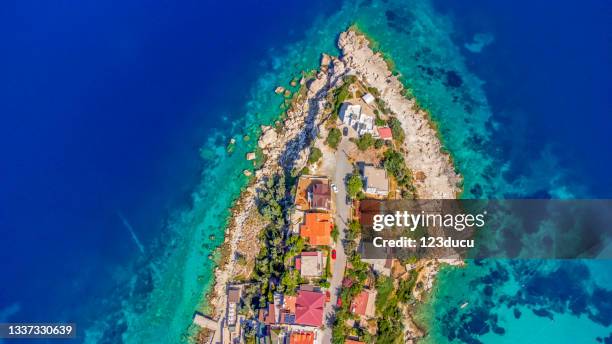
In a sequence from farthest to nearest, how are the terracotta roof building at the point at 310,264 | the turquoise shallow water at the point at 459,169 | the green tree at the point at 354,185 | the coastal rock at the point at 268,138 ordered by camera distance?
the coastal rock at the point at 268,138
the turquoise shallow water at the point at 459,169
the green tree at the point at 354,185
the terracotta roof building at the point at 310,264

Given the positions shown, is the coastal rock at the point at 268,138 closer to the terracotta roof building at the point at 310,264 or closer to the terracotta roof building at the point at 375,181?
the terracotta roof building at the point at 375,181

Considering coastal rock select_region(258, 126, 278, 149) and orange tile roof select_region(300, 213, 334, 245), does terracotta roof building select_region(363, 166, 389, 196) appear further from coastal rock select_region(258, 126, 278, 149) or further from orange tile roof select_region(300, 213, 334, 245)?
coastal rock select_region(258, 126, 278, 149)

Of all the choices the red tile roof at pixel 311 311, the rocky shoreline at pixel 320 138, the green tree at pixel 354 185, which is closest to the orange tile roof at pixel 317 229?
the green tree at pixel 354 185

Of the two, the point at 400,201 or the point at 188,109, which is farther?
the point at 188,109

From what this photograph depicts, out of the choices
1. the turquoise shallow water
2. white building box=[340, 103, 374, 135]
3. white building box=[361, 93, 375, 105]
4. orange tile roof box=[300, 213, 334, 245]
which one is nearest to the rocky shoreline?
the turquoise shallow water

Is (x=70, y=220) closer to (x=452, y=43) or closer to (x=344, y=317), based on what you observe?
(x=344, y=317)

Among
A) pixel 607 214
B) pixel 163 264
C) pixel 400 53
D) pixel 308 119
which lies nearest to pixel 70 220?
pixel 163 264
